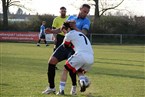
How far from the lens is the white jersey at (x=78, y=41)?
293 inches

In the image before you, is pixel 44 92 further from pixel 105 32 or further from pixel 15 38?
pixel 105 32

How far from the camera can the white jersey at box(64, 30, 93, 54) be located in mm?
7449

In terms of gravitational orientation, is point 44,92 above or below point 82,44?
below

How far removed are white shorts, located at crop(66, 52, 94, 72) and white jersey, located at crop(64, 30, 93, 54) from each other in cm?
8

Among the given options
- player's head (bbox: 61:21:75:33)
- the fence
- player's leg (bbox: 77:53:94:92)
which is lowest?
the fence

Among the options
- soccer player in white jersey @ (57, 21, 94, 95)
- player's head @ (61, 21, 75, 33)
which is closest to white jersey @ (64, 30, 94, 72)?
soccer player in white jersey @ (57, 21, 94, 95)

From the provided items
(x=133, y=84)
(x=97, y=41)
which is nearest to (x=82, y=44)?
(x=133, y=84)

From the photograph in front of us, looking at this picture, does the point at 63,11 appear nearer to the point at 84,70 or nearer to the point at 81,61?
the point at 84,70

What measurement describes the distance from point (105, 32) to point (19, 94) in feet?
142

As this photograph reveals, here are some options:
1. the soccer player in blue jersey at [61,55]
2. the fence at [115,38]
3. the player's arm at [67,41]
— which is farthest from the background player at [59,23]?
the fence at [115,38]

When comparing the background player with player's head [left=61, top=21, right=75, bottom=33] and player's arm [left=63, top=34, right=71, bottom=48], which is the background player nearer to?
player's head [left=61, top=21, right=75, bottom=33]

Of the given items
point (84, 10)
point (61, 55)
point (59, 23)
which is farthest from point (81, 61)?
point (59, 23)

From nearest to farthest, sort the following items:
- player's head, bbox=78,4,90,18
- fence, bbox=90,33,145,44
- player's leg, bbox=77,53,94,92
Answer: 1. player's leg, bbox=77,53,94,92
2. player's head, bbox=78,4,90,18
3. fence, bbox=90,33,145,44

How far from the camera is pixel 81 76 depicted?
7.34m
